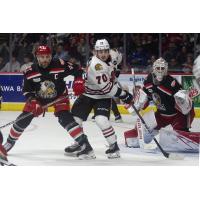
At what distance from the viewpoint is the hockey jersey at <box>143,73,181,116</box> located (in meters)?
4.38

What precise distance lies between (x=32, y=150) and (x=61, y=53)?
1206 mm

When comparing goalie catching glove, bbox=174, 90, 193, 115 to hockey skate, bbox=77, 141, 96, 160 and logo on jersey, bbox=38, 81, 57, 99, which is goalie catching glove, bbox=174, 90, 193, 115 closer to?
hockey skate, bbox=77, 141, 96, 160

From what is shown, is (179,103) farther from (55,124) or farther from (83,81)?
(55,124)

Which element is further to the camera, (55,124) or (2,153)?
(55,124)

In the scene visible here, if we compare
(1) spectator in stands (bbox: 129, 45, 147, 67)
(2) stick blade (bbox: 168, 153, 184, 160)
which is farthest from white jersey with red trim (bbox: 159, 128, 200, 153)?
(1) spectator in stands (bbox: 129, 45, 147, 67)

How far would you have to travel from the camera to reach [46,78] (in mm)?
3920

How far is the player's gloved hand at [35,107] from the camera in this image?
154 inches

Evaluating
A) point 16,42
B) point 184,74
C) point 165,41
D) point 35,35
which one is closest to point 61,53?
point 35,35

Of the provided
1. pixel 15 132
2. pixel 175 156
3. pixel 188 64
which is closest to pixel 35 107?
pixel 15 132

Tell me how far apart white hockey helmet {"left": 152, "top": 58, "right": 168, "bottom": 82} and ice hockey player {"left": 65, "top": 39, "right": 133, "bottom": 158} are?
0.36 m

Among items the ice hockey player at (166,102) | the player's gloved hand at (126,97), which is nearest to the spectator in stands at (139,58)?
the ice hockey player at (166,102)

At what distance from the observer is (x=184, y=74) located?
20.4ft

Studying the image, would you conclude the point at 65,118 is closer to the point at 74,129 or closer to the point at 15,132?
the point at 74,129

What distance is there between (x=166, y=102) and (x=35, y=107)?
1093mm
